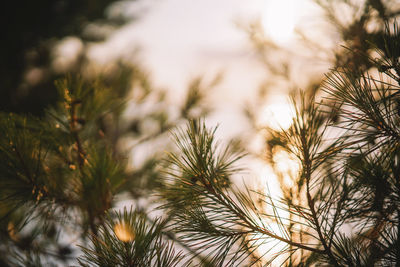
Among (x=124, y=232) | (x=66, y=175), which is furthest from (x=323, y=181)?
(x=66, y=175)

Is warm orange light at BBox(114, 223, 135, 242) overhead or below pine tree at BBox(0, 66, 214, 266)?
below

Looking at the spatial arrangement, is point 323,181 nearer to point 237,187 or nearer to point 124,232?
point 237,187

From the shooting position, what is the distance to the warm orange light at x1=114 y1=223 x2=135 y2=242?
0.37 m

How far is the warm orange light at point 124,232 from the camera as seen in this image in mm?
374

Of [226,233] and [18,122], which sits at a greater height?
[18,122]

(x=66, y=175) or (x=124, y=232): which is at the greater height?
(x=66, y=175)

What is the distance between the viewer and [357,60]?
1.81 ft

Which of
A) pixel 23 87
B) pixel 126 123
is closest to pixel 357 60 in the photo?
pixel 126 123

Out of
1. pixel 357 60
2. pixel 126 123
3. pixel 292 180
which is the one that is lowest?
pixel 292 180

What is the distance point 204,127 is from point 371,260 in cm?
29

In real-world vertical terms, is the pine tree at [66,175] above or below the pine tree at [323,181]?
above

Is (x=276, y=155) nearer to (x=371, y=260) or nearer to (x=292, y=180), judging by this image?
(x=292, y=180)

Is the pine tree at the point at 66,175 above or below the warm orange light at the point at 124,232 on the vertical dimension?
above

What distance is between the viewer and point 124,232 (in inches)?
14.8
